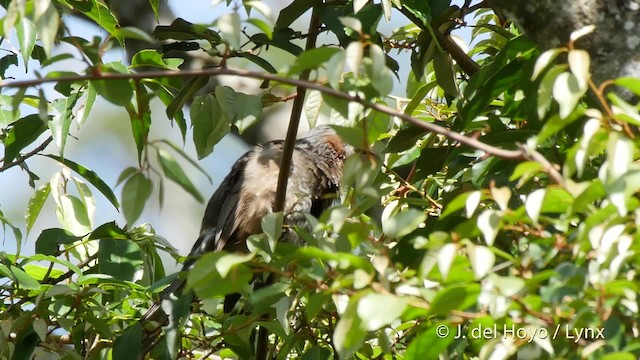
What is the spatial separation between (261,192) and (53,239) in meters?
0.98

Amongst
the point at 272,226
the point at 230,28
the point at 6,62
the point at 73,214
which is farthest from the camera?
the point at 6,62

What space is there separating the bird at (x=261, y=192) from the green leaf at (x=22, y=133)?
0.89 meters

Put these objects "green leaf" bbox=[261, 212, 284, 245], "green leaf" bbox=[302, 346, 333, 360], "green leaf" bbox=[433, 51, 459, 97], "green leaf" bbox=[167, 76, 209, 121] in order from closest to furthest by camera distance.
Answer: "green leaf" bbox=[261, 212, 284, 245], "green leaf" bbox=[167, 76, 209, 121], "green leaf" bbox=[302, 346, 333, 360], "green leaf" bbox=[433, 51, 459, 97]

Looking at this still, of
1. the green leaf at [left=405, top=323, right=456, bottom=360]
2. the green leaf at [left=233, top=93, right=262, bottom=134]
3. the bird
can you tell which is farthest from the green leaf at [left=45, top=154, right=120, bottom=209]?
the green leaf at [left=405, top=323, right=456, bottom=360]

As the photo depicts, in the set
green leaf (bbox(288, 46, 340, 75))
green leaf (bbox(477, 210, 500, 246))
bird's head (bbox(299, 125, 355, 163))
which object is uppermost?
green leaf (bbox(288, 46, 340, 75))

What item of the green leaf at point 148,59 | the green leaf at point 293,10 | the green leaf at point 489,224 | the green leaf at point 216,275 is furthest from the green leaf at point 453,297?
the green leaf at point 293,10

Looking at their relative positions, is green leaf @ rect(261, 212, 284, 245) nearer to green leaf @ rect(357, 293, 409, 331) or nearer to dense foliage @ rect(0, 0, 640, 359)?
dense foliage @ rect(0, 0, 640, 359)

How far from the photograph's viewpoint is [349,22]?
53.3 inches

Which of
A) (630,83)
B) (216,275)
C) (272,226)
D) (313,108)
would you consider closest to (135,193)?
(216,275)

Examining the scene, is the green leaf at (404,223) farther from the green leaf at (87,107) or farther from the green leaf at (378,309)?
the green leaf at (87,107)

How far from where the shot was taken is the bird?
3.20 m

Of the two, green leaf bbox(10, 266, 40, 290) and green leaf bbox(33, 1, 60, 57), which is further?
green leaf bbox(10, 266, 40, 290)

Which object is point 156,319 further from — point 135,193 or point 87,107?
point 135,193

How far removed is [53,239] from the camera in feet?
7.93
